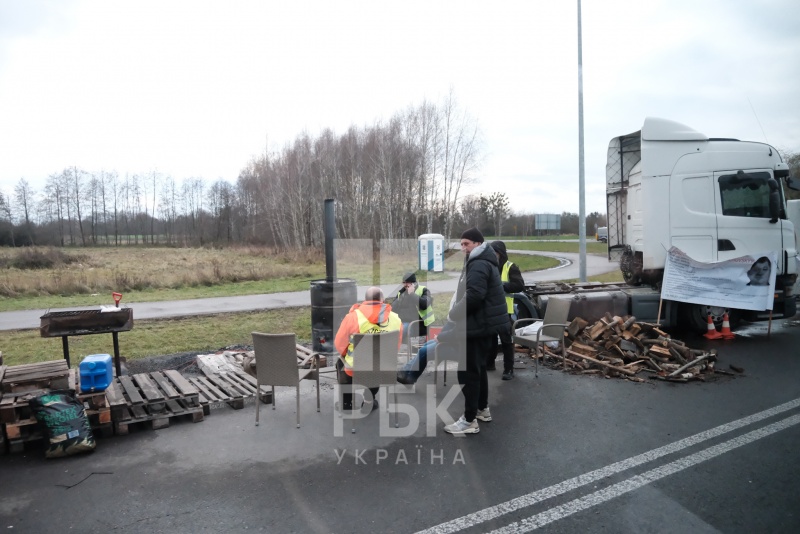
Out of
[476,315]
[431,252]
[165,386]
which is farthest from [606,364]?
[431,252]

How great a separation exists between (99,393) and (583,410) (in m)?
5.14

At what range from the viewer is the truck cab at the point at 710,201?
8984mm

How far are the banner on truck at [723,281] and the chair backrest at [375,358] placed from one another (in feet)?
20.8

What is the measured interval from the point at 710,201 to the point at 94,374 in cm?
983

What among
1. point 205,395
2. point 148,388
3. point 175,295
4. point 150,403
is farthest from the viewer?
point 175,295

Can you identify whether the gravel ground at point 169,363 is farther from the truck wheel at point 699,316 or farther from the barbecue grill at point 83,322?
the truck wheel at point 699,316

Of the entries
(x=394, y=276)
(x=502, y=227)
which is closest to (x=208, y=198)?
(x=502, y=227)

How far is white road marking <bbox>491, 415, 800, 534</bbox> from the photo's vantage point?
3.45m

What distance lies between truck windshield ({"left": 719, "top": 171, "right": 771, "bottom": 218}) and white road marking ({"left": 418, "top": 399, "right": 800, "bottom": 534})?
4.66 meters

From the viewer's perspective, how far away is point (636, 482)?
4.00 metres

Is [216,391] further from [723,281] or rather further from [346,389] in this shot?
[723,281]

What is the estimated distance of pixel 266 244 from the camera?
5406 centimetres

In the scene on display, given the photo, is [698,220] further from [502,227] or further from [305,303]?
[502,227]

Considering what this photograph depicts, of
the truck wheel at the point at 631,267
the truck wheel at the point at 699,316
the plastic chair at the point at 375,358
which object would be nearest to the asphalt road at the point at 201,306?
the truck wheel at the point at 631,267
